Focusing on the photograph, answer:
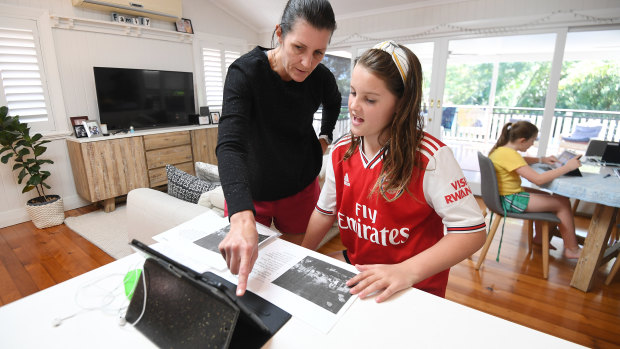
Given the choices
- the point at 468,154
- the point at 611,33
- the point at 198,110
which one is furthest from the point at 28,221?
the point at 611,33

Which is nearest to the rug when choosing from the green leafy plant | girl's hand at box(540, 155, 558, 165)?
the green leafy plant

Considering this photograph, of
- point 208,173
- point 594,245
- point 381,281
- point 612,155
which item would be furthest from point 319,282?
point 612,155

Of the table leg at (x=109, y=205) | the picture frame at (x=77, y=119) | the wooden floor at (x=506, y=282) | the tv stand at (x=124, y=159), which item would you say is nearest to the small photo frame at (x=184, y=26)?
the tv stand at (x=124, y=159)

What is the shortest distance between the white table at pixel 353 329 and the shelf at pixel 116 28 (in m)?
3.72

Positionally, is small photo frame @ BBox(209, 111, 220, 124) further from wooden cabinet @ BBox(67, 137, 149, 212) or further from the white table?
the white table

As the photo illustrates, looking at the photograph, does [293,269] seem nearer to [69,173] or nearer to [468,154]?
[69,173]

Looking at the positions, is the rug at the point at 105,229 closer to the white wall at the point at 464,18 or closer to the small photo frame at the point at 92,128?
the small photo frame at the point at 92,128

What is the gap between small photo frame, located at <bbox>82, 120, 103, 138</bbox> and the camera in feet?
10.9

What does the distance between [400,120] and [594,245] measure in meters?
2.01

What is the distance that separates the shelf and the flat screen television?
473mm

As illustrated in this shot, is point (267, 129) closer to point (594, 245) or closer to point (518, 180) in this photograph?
point (518, 180)

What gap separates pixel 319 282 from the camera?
29.2 inches

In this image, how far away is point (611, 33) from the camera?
3.04 meters

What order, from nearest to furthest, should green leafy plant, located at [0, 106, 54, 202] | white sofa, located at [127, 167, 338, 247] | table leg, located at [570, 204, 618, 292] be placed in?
white sofa, located at [127, 167, 338, 247]
table leg, located at [570, 204, 618, 292]
green leafy plant, located at [0, 106, 54, 202]
